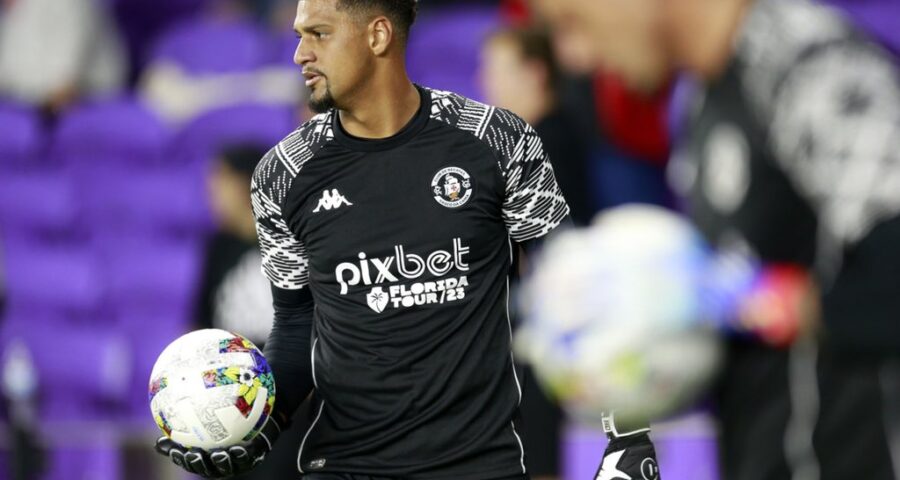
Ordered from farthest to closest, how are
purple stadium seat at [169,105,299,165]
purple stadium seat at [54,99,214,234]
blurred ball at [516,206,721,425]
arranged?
1. purple stadium seat at [54,99,214,234]
2. purple stadium seat at [169,105,299,165]
3. blurred ball at [516,206,721,425]

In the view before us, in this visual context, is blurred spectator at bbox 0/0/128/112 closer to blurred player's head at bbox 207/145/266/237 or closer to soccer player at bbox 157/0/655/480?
blurred player's head at bbox 207/145/266/237

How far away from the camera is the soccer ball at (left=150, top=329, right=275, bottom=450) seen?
12.4 ft

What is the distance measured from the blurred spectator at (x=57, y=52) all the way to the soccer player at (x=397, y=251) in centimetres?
648

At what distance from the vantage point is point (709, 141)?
366 centimetres

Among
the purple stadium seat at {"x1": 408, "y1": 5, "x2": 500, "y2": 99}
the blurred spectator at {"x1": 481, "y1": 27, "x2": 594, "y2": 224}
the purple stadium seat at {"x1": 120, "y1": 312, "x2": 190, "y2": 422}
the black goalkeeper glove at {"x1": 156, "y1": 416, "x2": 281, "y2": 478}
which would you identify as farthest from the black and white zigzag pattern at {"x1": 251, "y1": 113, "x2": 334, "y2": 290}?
the purple stadium seat at {"x1": 120, "y1": 312, "x2": 190, "y2": 422}

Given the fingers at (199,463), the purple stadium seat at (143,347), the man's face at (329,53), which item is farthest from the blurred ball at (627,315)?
the purple stadium seat at (143,347)

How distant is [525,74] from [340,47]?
1817 millimetres

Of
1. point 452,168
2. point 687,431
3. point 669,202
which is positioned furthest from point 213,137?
point 452,168

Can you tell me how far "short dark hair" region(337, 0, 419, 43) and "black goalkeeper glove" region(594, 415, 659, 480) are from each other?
4.03 ft

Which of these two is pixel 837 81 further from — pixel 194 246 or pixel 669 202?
pixel 194 246

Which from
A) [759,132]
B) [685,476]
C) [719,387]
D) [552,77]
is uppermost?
[552,77]

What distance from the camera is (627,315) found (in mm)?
2912

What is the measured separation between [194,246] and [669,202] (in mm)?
3426

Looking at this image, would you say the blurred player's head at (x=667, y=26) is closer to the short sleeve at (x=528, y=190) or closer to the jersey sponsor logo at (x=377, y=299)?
the short sleeve at (x=528, y=190)
